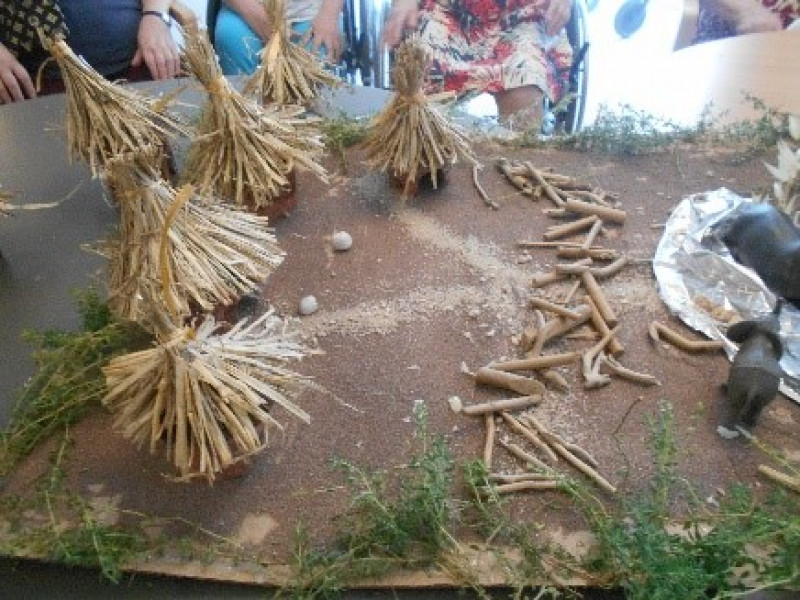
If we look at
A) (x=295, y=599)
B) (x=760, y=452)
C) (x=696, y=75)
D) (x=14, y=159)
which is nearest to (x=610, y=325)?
(x=760, y=452)

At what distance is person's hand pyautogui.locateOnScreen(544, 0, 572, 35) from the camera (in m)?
2.11

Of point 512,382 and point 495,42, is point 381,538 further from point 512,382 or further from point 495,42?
point 495,42

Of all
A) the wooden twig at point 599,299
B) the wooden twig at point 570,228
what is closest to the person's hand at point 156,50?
the wooden twig at point 570,228

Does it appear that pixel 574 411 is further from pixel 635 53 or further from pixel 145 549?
pixel 635 53

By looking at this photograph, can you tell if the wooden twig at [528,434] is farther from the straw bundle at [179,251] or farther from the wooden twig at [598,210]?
the wooden twig at [598,210]

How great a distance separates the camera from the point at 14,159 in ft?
5.65

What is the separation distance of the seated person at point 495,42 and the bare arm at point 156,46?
0.64 meters

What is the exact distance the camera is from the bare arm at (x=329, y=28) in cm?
209

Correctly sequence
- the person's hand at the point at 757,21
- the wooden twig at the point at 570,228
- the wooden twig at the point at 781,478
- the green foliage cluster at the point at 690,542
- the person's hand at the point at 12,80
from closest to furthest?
1. the green foliage cluster at the point at 690,542
2. the wooden twig at the point at 781,478
3. the wooden twig at the point at 570,228
4. the person's hand at the point at 12,80
5. the person's hand at the point at 757,21

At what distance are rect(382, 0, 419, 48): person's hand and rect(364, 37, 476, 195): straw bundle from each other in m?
0.68

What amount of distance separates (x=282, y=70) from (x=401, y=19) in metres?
0.61

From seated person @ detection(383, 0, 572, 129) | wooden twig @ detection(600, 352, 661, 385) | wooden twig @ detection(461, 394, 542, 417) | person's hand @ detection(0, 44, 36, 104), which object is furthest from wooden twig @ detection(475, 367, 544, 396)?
person's hand @ detection(0, 44, 36, 104)

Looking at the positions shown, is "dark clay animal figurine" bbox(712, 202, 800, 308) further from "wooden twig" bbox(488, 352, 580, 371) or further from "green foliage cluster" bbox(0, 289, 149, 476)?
"green foliage cluster" bbox(0, 289, 149, 476)

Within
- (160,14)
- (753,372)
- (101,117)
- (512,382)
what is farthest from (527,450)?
(160,14)
